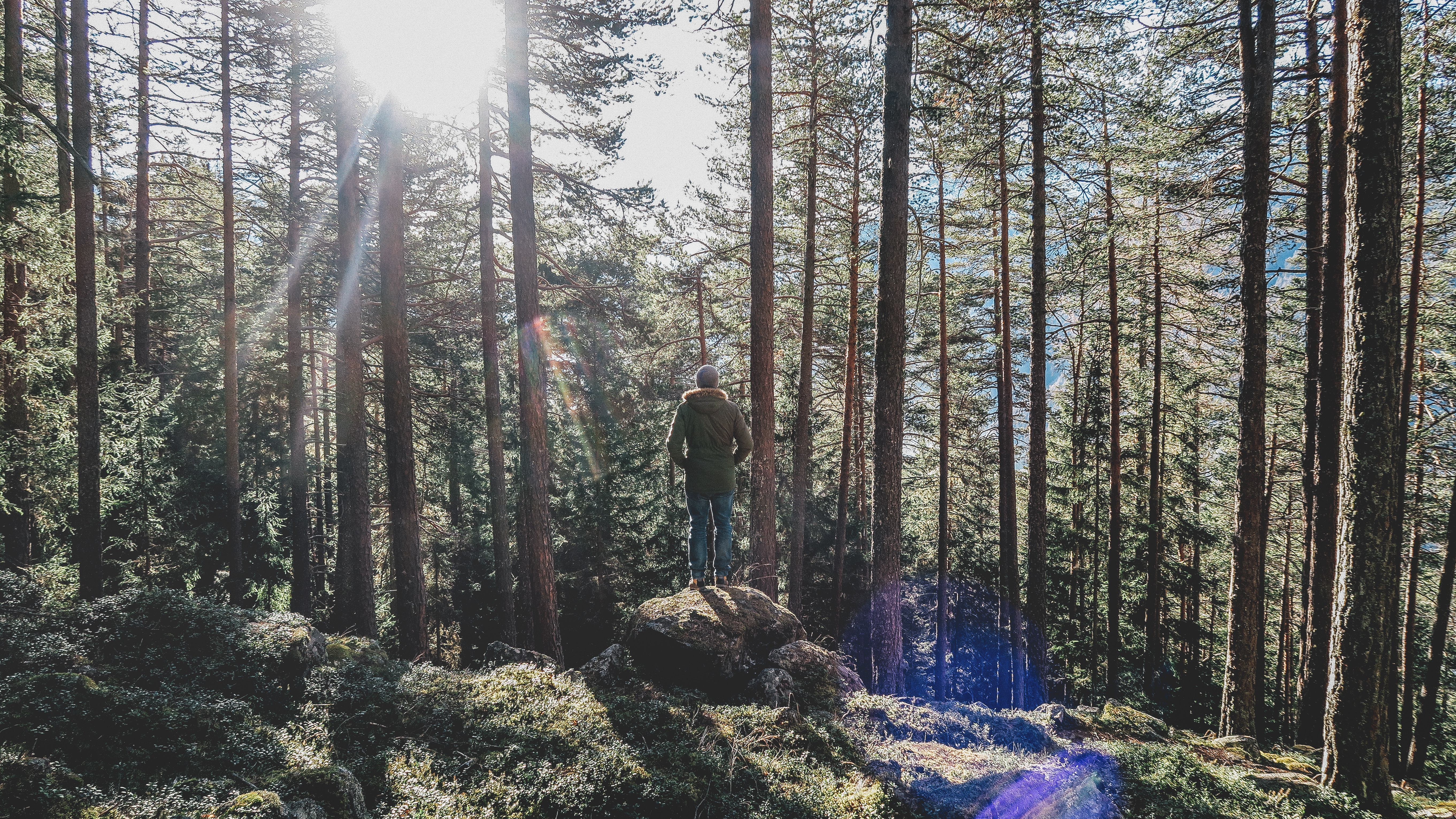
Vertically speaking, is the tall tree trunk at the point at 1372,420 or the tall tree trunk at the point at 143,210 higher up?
the tall tree trunk at the point at 143,210

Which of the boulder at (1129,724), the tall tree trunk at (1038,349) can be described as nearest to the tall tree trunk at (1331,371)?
the boulder at (1129,724)

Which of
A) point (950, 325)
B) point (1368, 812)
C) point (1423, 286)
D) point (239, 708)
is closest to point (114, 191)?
point (239, 708)

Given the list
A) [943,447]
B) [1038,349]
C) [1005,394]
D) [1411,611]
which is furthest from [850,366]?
[1411,611]

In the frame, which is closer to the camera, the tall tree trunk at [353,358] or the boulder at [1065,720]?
the boulder at [1065,720]

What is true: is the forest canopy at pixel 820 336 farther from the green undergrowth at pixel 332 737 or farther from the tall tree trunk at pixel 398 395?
the green undergrowth at pixel 332 737

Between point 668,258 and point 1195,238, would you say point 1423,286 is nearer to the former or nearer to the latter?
point 1195,238

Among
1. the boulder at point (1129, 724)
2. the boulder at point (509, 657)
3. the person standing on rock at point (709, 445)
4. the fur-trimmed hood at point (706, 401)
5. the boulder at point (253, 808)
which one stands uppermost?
the fur-trimmed hood at point (706, 401)

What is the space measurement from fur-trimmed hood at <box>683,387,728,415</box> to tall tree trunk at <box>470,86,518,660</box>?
717 cm

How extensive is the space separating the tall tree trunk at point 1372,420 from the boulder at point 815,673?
14.5 feet

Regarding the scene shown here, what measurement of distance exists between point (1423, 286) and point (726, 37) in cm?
1603

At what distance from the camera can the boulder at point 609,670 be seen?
6.21 meters

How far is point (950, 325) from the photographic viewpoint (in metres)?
19.2

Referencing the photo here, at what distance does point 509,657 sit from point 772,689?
3.51 metres

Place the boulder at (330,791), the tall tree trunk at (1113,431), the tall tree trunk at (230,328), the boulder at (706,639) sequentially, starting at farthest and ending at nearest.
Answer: the tall tree trunk at (1113,431)
the tall tree trunk at (230,328)
the boulder at (706,639)
the boulder at (330,791)
